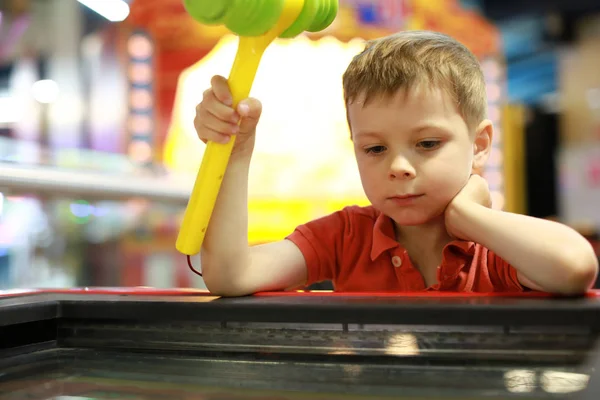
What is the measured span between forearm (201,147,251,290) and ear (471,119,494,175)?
0.32 metres

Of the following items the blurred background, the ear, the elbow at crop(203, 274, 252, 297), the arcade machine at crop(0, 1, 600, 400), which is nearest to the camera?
the arcade machine at crop(0, 1, 600, 400)

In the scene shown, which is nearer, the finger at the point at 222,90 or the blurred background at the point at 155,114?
the finger at the point at 222,90

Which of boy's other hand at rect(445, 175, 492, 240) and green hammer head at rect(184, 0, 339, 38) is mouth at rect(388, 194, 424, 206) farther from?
green hammer head at rect(184, 0, 339, 38)

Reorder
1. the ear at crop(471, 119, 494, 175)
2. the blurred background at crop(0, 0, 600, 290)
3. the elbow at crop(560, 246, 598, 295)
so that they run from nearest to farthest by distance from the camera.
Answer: the elbow at crop(560, 246, 598, 295), the ear at crop(471, 119, 494, 175), the blurred background at crop(0, 0, 600, 290)

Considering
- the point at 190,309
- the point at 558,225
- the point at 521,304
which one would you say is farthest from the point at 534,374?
the point at 190,309

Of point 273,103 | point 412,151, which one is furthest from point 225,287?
point 273,103

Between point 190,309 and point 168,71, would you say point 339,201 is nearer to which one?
point 168,71

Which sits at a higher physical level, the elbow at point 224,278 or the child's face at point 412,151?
the child's face at point 412,151

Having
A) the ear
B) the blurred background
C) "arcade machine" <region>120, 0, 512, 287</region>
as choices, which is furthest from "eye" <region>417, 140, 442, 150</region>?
"arcade machine" <region>120, 0, 512, 287</region>

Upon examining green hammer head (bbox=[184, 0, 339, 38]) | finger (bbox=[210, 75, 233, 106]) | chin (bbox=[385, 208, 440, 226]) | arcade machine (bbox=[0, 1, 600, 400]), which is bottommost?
arcade machine (bbox=[0, 1, 600, 400])

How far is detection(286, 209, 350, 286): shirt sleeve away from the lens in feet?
3.04

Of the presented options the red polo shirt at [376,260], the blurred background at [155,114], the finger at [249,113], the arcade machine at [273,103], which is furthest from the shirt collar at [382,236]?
the arcade machine at [273,103]

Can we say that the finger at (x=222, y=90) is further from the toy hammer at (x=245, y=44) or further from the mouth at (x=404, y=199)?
the mouth at (x=404, y=199)

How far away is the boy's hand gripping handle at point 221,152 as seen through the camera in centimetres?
69
